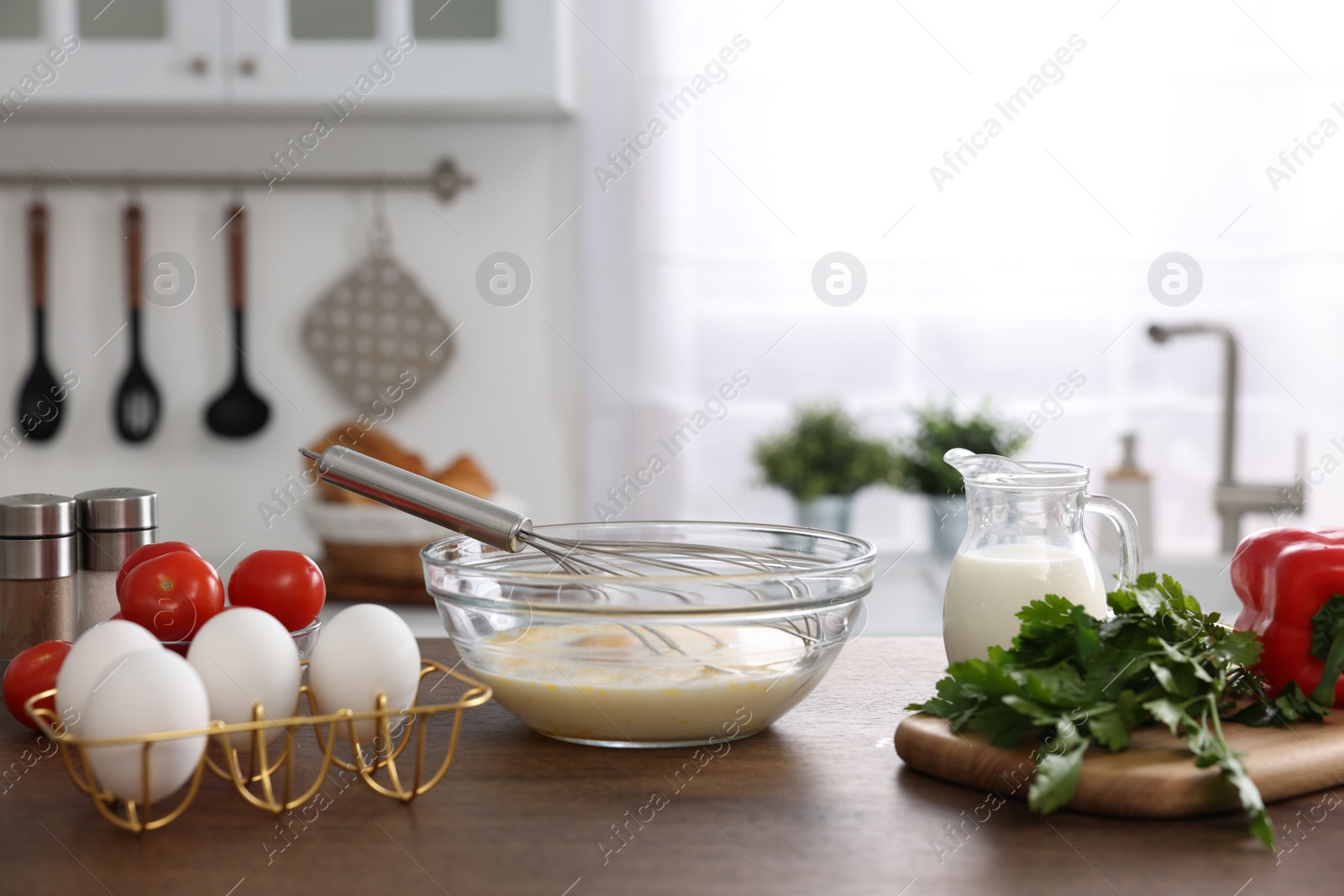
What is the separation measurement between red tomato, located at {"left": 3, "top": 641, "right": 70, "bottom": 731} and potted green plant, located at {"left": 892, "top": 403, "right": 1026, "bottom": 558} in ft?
5.06

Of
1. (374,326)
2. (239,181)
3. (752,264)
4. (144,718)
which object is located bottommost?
(144,718)

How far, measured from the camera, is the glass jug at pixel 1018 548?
2.56 ft

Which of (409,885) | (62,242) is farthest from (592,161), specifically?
(409,885)

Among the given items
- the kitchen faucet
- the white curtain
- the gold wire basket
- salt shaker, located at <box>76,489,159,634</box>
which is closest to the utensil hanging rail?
the white curtain

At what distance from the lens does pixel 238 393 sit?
2195 millimetres

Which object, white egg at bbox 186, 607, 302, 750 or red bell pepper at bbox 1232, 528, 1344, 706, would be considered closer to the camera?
white egg at bbox 186, 607, 302, 750

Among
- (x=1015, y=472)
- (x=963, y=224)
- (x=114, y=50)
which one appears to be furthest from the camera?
(x=963, y=224)

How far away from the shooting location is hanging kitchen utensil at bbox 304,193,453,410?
2186 mm

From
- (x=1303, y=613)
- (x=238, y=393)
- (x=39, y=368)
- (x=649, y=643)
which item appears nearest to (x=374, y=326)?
(x=238, y=393)

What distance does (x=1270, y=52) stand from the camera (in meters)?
2.11

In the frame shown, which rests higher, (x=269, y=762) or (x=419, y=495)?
(x=419, y=495)

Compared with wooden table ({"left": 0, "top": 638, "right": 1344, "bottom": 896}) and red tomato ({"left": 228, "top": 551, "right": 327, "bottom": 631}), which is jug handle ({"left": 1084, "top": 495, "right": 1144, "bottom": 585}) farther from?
red tomato ({"left": 228, "top": 551, "right": 327, "bottom": 631})

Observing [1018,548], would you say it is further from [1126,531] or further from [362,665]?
[362,665]

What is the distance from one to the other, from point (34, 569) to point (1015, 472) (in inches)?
26.2
